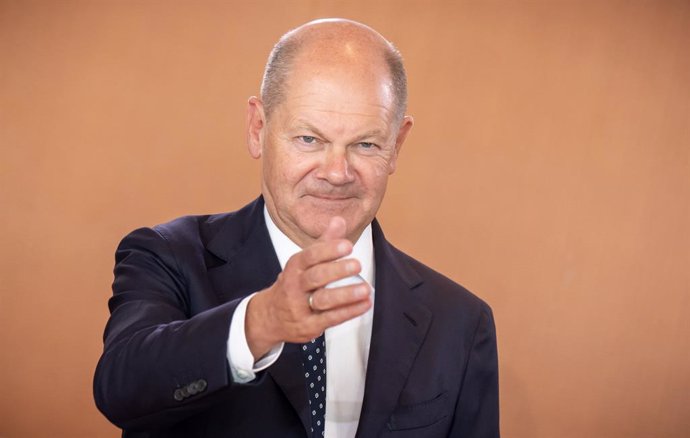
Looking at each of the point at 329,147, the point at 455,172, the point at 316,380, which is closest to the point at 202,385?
the point at 316,380

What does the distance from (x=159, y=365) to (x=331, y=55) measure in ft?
2.19

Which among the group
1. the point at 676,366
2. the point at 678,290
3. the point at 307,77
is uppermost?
the point at 307,77

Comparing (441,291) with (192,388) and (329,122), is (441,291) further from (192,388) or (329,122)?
(192,388)

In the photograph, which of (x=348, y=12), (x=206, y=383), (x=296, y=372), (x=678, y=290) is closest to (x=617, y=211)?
(x=678, y=290)

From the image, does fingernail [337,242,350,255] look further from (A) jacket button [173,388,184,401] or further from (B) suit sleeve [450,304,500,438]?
(B) suit sleeve [450,304,500,438]

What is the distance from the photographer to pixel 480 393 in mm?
1858

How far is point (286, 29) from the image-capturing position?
3.15 meters

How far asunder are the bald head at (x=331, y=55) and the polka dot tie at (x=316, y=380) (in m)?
0.47

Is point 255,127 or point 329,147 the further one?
point 255,127

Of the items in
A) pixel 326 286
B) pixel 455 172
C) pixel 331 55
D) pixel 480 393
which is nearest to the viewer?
pixel 326 286

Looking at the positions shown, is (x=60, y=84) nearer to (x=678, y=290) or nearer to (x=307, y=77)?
(x=307, y=77)

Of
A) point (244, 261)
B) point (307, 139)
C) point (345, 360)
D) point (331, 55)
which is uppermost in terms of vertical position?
point (331, 55)

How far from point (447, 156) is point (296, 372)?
1.77m

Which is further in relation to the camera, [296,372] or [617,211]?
[617,211]
